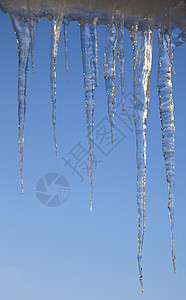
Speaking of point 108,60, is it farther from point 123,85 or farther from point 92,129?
point 92,129

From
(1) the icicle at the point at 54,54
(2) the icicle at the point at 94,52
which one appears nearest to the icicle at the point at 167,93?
(2) the icicle at the point at 94,52

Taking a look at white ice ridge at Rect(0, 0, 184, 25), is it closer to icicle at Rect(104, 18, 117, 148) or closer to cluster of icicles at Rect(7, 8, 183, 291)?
cluster of icicles at Rect(7, 8, 183, 291)

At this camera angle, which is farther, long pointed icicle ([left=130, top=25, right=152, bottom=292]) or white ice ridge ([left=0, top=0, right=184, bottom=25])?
long pointed icicle ([left=130, top=25, right=152, bottom=292])

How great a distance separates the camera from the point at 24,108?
2.25 meters

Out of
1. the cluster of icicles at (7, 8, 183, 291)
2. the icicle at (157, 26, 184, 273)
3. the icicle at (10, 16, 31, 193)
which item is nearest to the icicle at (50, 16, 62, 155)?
the cluster of icicles at (7, 8, 183, 291)

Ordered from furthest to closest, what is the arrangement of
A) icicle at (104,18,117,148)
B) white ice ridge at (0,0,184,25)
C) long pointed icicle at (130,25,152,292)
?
icicle at (104,18,117,148), long pointed icicle at (130,25,152,292), white ice ridge at (0,0,184,25)

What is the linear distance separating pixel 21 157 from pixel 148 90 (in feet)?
2.67

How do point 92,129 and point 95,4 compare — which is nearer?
point 95,4

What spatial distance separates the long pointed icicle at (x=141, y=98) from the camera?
214 cm

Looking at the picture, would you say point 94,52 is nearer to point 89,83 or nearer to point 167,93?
point 89,83

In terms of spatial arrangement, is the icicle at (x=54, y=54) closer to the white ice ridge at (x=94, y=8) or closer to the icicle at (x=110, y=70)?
the white ice ridge at (x=94, y=8)

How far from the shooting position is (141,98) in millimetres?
2209

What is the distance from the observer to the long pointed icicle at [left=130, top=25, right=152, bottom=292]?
214 centimetres

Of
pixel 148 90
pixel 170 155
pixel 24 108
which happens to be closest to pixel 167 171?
pixel 170 155
